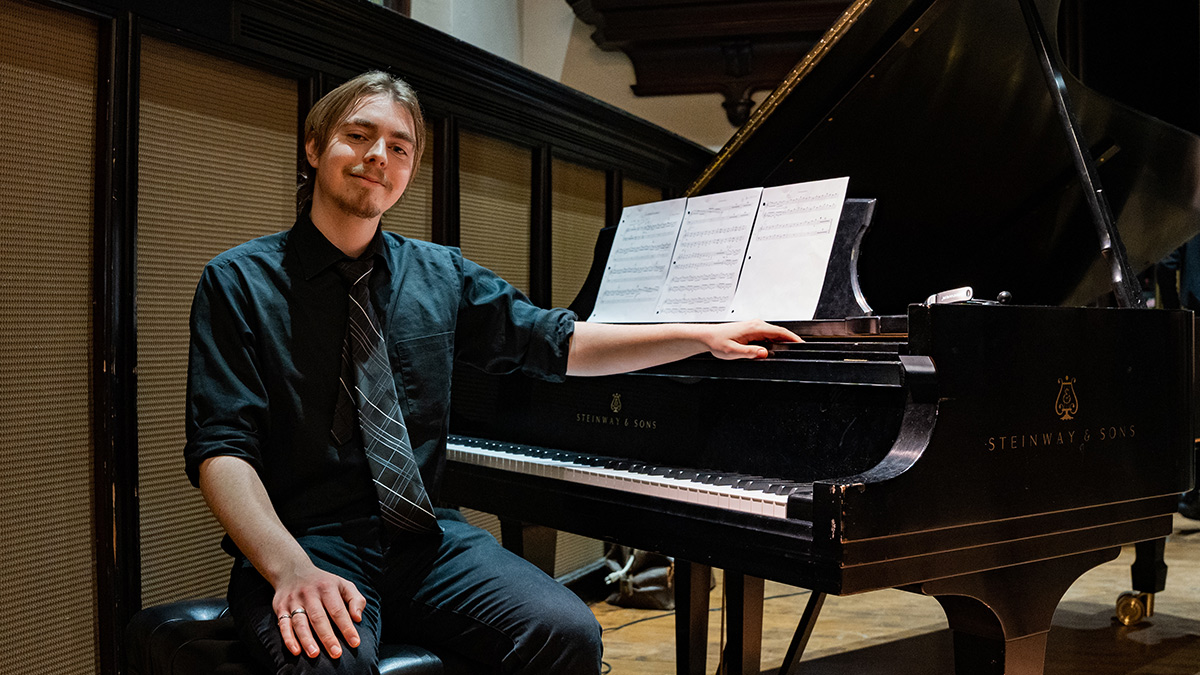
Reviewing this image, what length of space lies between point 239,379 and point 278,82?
1305 mm

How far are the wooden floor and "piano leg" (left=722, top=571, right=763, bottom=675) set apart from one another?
1091 mm

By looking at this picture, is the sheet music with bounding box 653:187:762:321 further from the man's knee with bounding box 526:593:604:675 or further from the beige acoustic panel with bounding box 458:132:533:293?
the beige acoustic panel with bounding box 458:132:533:293

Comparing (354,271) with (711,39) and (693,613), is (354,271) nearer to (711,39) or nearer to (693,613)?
(693,613)

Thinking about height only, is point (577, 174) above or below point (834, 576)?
above

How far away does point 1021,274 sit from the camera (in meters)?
2.96

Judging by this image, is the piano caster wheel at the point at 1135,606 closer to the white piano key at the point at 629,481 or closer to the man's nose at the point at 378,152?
the white piano key at the point at 629,481

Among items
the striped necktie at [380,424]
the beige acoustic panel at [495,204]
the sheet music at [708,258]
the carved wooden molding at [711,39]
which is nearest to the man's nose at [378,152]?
the striped necktie at [380,424]

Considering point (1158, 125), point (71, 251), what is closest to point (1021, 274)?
point (1158, 125)

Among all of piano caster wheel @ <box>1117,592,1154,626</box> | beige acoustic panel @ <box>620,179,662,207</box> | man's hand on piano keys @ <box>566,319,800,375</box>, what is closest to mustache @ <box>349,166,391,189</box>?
man's hand on piano keys @ <box>566,319,800,375</box>

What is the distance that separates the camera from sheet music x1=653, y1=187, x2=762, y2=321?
213 centimetres

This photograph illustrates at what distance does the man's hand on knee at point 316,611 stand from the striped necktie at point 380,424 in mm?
256

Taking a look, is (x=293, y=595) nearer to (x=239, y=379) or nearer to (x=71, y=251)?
(x=239, y=379)

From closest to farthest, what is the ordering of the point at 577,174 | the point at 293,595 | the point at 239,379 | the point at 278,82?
the point at 293,595 → the point at 239,379 → the point at 278,82 → the point at 577,174

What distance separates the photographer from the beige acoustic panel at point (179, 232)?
2285 mm
